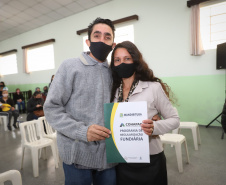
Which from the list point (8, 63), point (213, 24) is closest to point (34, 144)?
point (213, 24)

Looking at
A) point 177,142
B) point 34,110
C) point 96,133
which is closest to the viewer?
point 96,133

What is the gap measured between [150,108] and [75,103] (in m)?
A: 0.45

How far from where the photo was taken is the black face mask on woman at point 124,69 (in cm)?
111

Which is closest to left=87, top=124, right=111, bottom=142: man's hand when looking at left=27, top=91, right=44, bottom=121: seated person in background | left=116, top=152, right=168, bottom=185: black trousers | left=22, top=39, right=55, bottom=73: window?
left=116, top=152, right=168, bottom=185: black trousers

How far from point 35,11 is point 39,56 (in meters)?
2.23

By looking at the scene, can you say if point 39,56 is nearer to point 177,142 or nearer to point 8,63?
point 8,63

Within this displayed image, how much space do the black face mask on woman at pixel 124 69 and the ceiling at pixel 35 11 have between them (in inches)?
195

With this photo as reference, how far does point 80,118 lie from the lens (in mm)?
948

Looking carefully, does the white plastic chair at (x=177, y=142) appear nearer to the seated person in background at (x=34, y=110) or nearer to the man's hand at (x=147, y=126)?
the man's hand at (x=147, y=126)

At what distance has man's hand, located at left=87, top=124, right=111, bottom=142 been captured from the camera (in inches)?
33.7

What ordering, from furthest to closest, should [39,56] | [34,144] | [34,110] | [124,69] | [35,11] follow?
[39,56] < [35,11] < [34,110] < [34,144] < [124,69]

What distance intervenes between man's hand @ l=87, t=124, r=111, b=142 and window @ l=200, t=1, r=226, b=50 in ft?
13.4

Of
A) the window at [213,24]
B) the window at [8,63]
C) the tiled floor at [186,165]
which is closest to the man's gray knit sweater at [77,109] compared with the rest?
the tiled floor at [186,165]

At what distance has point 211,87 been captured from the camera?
401 cm
